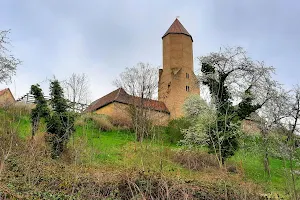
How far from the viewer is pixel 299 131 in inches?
832

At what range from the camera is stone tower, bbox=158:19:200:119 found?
41.5m

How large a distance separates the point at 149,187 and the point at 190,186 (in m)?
1.49

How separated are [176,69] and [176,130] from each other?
13387mm

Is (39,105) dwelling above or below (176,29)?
below

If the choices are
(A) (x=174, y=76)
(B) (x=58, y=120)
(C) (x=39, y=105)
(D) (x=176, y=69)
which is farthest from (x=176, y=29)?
(B) (x=58, y=120)

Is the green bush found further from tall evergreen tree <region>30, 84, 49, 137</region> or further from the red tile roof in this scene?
the red tile roof

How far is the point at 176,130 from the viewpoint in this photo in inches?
1191

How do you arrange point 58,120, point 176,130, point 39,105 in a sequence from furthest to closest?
point 176,130 < point 39,105 < point 58,120

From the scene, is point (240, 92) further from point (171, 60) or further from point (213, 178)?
point (171, 60)

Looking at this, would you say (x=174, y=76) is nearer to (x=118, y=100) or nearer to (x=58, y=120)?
(x=118, y=100)

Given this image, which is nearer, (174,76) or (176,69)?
(174,76)

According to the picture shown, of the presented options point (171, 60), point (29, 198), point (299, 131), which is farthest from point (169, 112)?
point (29, 198)

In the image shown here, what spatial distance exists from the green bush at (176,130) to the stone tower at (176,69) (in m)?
8.97

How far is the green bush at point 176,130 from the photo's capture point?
29.7 m
